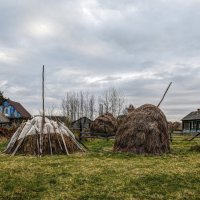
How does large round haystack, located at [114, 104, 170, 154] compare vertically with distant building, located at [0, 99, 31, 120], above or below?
below

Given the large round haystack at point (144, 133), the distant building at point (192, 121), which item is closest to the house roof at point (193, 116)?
the distant building at point (192, 121)

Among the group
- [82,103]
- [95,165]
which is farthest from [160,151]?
[82,103]

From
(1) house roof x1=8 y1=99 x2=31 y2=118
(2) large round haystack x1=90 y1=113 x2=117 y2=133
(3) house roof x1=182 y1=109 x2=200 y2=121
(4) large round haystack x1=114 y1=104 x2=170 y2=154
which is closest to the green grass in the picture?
(4) large round haystack x1=114 y1=104 x2=170 y2=154

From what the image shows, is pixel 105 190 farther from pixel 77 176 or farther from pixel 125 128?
pixel 125 128

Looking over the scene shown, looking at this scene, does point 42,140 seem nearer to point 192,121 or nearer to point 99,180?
point 99,180

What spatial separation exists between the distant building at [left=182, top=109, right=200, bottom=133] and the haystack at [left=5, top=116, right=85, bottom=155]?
4635cm

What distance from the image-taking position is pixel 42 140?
50.3 ft

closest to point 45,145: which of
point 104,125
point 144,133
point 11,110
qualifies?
point 144,133

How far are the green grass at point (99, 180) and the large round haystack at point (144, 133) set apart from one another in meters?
3.25

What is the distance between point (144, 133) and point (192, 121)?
49.6 m

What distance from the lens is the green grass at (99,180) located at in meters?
7.81

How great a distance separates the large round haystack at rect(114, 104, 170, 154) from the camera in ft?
51.3

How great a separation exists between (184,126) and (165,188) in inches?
2359

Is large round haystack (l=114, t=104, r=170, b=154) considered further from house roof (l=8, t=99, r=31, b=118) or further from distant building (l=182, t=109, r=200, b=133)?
house roof (l=8, t=99, r=31, b=118)
